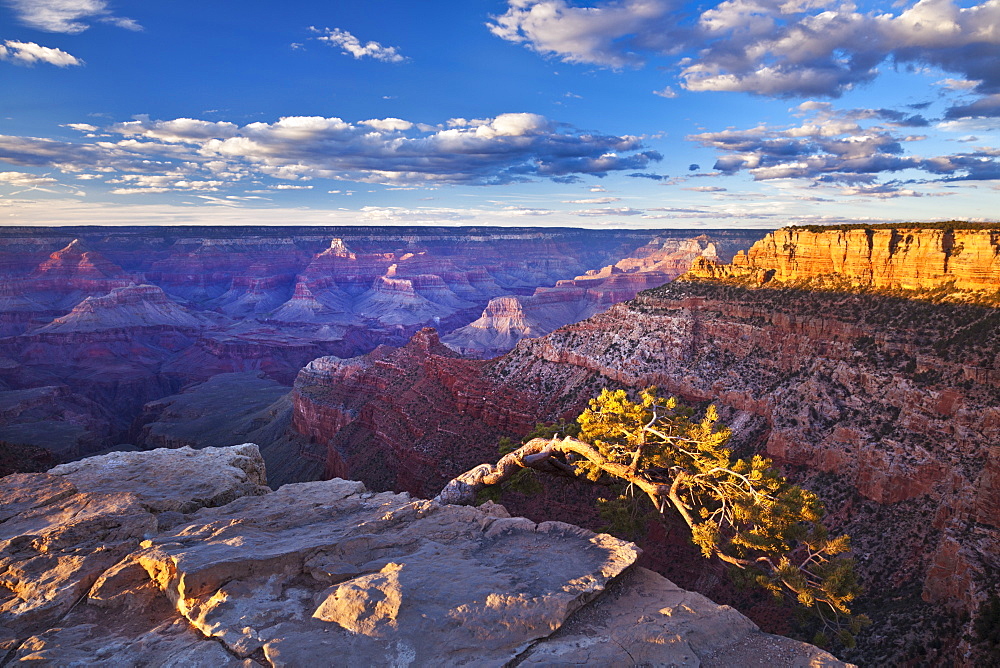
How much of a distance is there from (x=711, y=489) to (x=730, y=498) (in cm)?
134

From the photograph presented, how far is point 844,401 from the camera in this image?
1470 inches

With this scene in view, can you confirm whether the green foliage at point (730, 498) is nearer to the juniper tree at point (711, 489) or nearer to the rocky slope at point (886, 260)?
the juniper tree at point (711, 489)

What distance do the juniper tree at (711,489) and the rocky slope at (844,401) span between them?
12210 mm

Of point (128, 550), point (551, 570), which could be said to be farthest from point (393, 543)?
point (128, 550)

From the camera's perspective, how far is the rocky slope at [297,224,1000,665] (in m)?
24.4

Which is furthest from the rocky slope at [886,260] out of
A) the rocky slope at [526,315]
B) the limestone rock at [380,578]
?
the rocky slope at [526,315]

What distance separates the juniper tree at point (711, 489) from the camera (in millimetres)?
12836

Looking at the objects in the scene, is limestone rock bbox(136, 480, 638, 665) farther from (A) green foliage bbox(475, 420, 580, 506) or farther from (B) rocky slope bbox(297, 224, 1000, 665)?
(B) rocky slope bbox(297, 224, 1000, 665)

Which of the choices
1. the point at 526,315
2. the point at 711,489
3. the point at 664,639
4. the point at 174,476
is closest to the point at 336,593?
the point at 664,639

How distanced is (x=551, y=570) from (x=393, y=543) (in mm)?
3843

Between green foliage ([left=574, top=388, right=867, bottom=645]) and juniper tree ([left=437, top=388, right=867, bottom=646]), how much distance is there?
0.09 feet

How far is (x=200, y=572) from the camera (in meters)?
10.4

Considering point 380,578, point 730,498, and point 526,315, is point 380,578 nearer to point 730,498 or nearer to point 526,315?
point 730,498

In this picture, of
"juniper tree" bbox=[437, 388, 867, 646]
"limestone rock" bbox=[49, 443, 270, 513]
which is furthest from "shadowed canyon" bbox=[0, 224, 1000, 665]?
"juniper tree" bbox=[437, 388, 867, 646]
